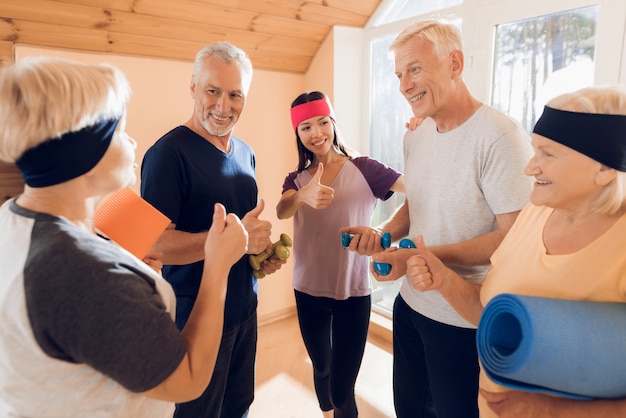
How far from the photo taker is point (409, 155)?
58.4 inches

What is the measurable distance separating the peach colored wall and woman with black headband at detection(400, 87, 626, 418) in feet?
6.94

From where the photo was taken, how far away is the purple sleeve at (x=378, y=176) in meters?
1.75

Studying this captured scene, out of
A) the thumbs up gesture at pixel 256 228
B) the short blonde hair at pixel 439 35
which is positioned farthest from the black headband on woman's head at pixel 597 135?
the thumbs up gesture at pixel 256 228

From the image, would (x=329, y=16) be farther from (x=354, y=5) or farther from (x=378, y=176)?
(x=378, y=176)

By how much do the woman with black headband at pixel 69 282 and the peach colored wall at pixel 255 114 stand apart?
1.68m

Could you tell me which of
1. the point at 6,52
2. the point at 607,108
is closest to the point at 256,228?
the point at 607,108

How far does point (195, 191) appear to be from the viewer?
135 cm

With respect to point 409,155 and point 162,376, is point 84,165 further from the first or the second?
point 409,155

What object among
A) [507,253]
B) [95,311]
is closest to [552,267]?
[507,253]

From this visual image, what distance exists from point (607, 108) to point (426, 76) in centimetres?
59

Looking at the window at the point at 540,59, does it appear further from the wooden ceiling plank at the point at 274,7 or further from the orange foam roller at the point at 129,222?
the orange foam roller at the point at 129,222

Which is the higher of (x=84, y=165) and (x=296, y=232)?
(x=84, y=165)

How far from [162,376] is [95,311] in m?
0.16

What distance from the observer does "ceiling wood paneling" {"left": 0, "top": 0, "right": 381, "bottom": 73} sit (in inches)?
73.3
